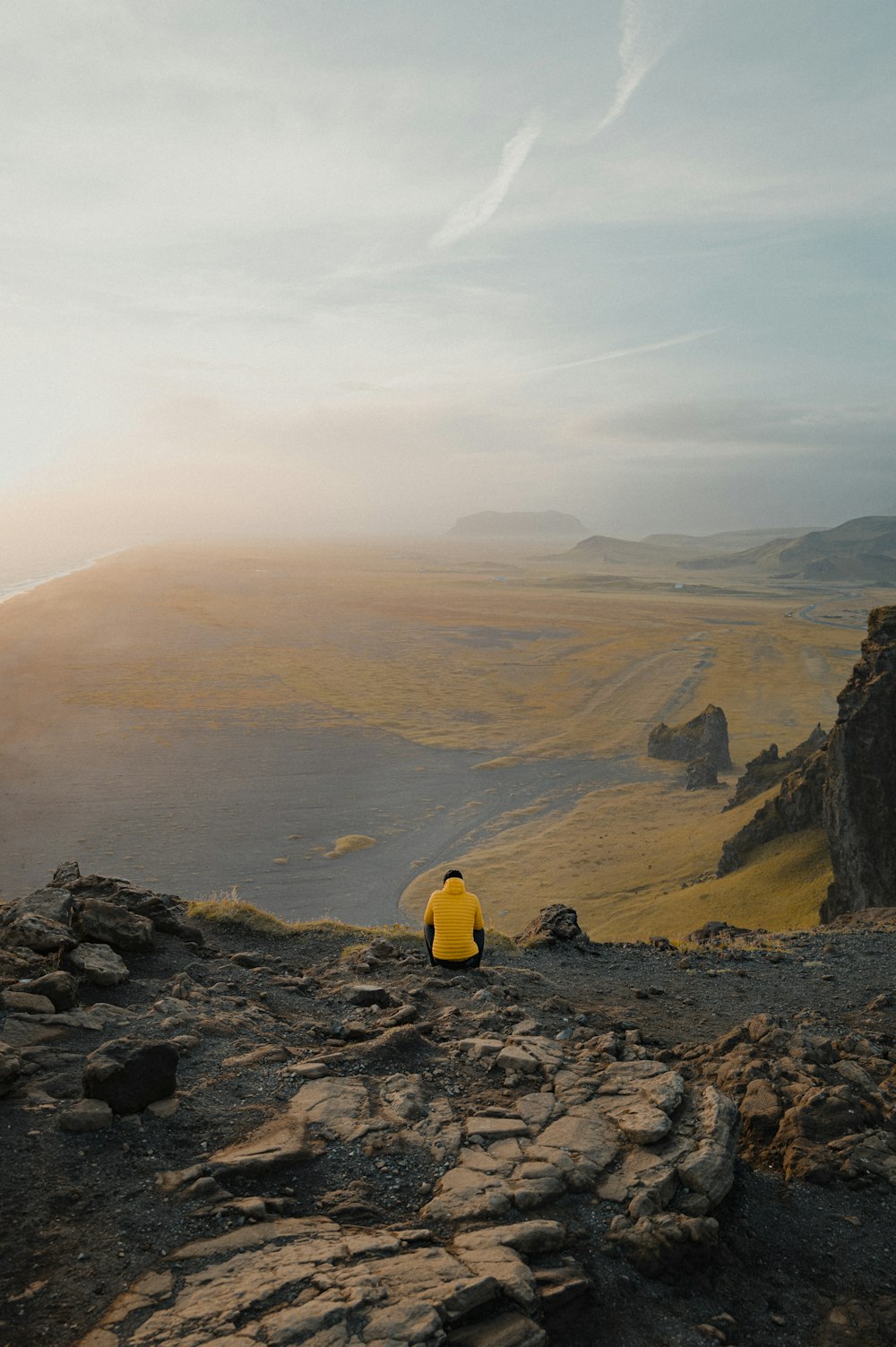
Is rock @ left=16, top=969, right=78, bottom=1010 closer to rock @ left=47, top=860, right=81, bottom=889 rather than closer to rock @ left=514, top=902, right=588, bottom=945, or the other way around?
rock @ left=47, top=860, right=81, bottom=889

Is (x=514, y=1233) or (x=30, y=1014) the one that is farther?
(x=30, y=1014)

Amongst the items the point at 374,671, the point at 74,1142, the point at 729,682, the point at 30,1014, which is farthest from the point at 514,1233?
the point at 729,682

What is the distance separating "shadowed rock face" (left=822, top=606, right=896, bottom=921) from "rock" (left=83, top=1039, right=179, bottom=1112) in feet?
78.0

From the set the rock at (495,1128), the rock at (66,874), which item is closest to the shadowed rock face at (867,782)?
the rock at (495,1128)

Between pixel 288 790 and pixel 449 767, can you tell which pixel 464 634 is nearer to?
pixel 449 767

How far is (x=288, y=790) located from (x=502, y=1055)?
48.1 metres

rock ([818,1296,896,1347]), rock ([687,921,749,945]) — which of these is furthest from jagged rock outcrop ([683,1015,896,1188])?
rock ([687,921,749,945])

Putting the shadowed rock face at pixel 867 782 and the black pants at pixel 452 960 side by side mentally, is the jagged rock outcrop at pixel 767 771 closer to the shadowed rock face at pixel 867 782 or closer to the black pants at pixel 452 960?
the shadowed rock face at pixel 867 782

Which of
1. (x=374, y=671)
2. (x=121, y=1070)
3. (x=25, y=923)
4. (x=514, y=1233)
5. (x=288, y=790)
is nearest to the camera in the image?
(x=514, y=1233)

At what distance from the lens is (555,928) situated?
56.1ft

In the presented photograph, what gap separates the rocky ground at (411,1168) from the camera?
5547 millimetres

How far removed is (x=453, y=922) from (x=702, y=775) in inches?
1887

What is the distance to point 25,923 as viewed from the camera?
34.3 feet

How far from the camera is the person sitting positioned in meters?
12.5
